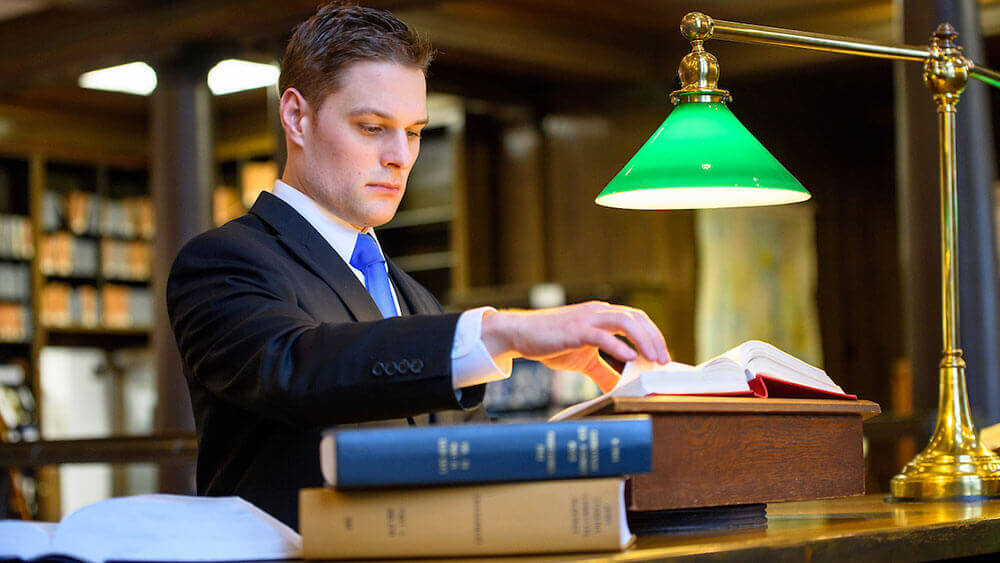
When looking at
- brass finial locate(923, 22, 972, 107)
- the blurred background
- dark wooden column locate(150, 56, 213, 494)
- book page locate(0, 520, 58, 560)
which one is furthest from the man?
dark wooden column locate(150, 56, 213, 494)

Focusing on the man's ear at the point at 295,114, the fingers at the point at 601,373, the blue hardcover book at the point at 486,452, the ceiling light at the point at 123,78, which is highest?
the ceiling light at the point at 123,78

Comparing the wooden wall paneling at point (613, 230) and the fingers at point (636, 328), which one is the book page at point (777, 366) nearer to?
the fingers at point (636, 328)

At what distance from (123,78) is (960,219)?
18.9ft

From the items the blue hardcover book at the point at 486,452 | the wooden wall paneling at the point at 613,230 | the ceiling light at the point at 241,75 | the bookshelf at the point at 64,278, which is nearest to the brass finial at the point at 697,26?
the blue hardcover book at the point at 486,452

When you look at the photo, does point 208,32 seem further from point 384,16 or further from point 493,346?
point 493,346

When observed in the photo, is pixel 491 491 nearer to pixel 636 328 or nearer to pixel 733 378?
pixel 636 328

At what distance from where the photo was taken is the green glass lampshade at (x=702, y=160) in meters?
1.72

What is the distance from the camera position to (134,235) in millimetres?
9680

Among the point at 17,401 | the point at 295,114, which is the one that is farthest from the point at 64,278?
the point at 295,114

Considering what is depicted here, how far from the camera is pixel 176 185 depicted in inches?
246

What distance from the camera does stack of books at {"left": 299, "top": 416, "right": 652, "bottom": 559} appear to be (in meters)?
1.03

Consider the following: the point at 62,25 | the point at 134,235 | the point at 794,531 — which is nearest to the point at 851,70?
the point at 62,25

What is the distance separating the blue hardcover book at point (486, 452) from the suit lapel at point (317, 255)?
21.5 inches

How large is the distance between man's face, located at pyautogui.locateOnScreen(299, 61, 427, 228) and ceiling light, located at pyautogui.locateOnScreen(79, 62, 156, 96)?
257 inches
